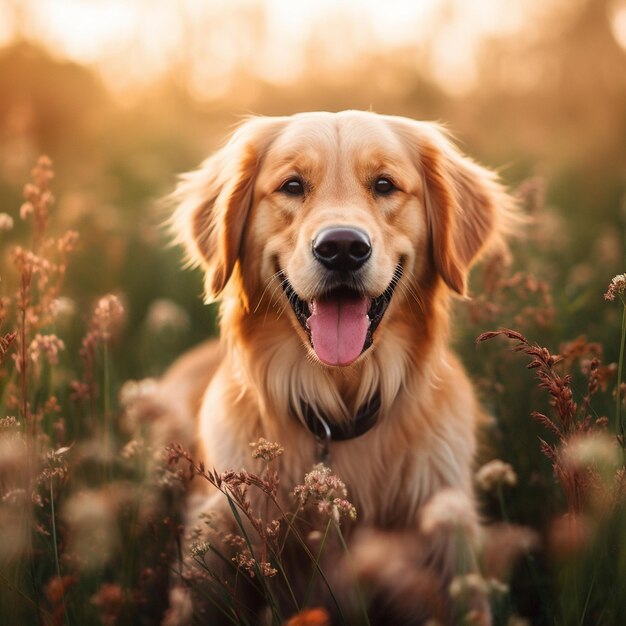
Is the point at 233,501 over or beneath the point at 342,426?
beneath

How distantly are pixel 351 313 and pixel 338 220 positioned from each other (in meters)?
0.36

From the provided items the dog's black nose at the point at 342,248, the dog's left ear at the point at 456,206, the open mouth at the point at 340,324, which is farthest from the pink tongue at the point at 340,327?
the dog's left ear at the point at 456,206

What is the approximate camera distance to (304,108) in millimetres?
11883

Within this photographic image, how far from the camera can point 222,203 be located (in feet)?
9.86

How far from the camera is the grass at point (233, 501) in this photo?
173cm

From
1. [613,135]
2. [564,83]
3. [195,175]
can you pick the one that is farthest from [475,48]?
[195,175]

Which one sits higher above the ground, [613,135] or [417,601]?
[613,135]

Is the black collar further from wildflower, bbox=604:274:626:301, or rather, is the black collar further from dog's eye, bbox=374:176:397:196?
wildflower, bbox=604:274:626:301

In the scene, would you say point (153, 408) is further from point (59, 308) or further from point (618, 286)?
point (618, 286)

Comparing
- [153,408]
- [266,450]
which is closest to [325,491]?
[266,450]

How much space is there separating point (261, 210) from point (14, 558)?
1531 millimetres

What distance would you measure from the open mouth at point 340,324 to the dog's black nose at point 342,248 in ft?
0.44

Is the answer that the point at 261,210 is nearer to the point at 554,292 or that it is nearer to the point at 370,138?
the point at 370,138

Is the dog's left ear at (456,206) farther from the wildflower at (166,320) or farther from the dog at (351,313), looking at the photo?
the wildflower at (166,320)
